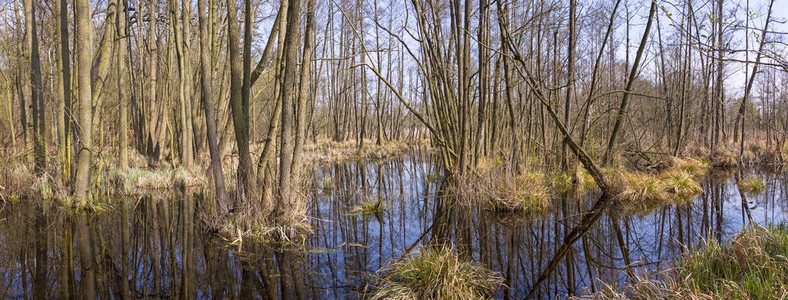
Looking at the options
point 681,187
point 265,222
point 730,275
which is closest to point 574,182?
point 681,187

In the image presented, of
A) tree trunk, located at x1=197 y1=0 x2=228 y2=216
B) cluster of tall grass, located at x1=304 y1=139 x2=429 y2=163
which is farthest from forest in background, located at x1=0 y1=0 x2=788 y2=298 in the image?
cluster of tall grass, located at x1=304 y1=139 x2=429 y2=163

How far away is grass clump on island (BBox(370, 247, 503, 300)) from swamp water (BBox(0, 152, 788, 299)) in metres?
0.17

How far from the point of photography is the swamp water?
15.6 feet

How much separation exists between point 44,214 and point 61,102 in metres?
2.61

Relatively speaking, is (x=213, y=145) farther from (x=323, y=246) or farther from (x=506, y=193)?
(x=506, y=193)

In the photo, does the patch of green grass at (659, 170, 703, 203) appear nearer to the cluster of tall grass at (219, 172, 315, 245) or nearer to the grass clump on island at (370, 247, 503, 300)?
the grass clump on island at (370, 247, 503, 300)

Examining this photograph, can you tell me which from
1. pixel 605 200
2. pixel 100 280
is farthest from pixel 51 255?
pixel 605 200

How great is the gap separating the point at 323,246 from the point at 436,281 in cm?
263

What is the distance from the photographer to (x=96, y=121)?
411 inches

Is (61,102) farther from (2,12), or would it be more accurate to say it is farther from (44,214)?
(2,12)

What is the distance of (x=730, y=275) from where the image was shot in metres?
3.88

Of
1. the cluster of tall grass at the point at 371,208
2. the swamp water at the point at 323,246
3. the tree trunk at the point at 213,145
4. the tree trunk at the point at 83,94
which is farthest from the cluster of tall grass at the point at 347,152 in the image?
the tree trunk at the point at 213,145

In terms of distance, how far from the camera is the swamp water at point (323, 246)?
4.75 meters

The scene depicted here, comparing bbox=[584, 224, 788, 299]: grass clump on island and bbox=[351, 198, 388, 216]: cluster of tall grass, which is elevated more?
bbox=[584, 224, 788, 299]: grass clump on island
